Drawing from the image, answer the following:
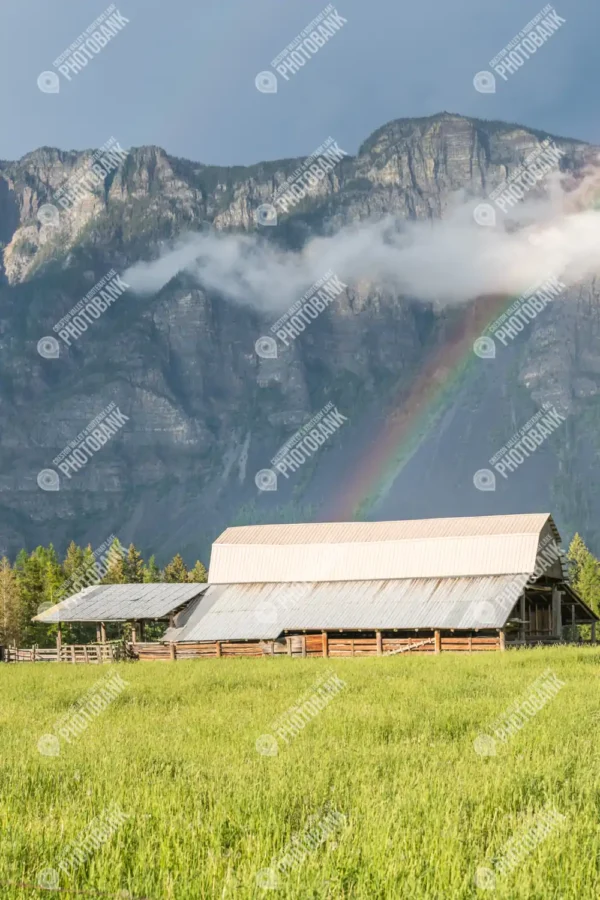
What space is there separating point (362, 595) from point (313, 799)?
3992cm

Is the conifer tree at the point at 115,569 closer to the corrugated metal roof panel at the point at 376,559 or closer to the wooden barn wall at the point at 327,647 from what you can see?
the corrugated metal roof panel at the point at 376,559

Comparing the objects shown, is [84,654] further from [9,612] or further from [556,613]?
[9,612]

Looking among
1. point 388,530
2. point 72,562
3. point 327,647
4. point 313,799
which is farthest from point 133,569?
point 313,799

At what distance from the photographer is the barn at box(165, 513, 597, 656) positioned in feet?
145

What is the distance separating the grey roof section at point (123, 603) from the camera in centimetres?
5056

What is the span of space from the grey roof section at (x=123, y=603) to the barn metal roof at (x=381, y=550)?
3.26m

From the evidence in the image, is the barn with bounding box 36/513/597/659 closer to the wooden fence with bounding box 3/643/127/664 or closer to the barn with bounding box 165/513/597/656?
the barn with bounding box 165/513/597/656

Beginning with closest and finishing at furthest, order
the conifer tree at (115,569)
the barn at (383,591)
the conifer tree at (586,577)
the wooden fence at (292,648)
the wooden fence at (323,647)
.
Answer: the wooden fence at (323,647), the wooden fence at (292,648), the barn at (383,591), the conifer tree at (586,577), the conifer tree at (115,569)

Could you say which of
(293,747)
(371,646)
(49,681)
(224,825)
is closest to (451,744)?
(293,747)

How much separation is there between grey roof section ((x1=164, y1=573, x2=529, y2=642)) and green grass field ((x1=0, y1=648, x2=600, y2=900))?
24643 mm

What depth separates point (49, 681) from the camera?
2925 cm

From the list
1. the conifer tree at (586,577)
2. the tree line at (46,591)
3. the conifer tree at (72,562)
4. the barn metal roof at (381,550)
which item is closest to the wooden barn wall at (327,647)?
the barn metal roof at (381,550)

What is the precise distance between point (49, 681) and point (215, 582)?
87.3ft

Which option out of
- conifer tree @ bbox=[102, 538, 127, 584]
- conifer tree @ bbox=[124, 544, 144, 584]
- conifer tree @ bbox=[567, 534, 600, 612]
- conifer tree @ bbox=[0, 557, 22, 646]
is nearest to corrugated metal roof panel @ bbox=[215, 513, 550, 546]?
conifer tree @ bbox=[0, 557, 22, 646]
